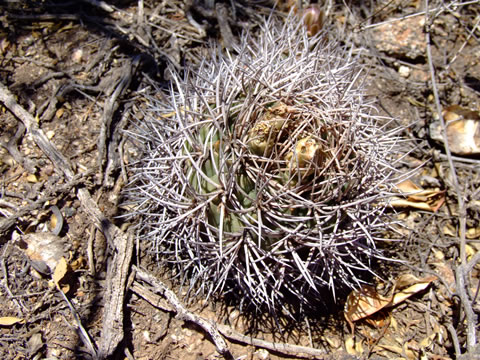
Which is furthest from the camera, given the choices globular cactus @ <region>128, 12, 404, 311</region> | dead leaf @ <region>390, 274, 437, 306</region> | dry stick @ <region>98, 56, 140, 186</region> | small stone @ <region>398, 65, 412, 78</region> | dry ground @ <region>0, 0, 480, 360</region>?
small stone @ <region>398, 65, 412, 78</region>

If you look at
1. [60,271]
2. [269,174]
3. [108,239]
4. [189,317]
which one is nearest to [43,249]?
[60,271]

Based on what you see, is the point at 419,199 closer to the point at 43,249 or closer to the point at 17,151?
the point at 43,249

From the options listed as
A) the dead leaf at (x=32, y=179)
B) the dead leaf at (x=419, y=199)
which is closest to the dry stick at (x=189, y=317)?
the dead leaf at (x=32, y=179)

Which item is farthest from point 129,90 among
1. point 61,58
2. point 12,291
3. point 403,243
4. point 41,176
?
point 403,243

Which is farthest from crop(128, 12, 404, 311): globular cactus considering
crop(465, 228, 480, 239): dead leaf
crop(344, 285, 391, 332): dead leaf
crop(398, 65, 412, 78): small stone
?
crop(398, 65, 412, 78): small stone

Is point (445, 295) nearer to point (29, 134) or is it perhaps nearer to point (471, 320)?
point (471, 320)

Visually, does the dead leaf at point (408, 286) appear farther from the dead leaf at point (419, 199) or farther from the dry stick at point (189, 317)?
the dry stick at point (189, 317)

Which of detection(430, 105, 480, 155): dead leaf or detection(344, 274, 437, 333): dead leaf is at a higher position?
detection(430, 105, 480, 155): dead leaf

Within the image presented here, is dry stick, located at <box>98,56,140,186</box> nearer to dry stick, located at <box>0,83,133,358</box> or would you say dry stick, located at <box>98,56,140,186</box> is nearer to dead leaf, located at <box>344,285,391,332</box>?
dry stick, located at <box>0,83,133,358</box>
